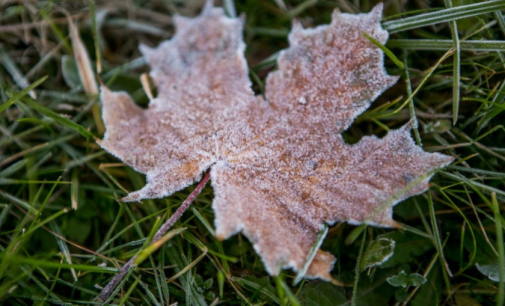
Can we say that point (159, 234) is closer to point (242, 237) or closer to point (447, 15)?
point (242, 237)

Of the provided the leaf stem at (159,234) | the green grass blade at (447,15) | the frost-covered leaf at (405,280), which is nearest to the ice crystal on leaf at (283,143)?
the leaf stem at (159,234)

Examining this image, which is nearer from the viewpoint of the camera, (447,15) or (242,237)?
(447,15)

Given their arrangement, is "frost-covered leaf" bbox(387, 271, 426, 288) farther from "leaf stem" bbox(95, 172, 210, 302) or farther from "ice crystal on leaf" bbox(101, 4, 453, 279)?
"leaf stem" bbox(95, 172, 210, 302)

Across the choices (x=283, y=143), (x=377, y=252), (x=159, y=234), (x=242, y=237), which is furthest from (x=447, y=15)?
(x=159, y=234)

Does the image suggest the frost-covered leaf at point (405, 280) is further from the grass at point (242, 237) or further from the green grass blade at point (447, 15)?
the green grass blade at point (447, 15)

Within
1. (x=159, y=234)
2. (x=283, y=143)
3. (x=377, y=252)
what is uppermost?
(x=283, y=143)

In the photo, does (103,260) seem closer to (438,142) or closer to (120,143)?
(120,143)

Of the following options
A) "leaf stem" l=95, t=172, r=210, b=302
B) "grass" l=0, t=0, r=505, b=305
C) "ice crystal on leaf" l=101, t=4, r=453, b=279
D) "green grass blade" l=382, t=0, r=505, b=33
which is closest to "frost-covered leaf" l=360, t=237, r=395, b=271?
"grass" l=0, t=0, r=505, b=305
